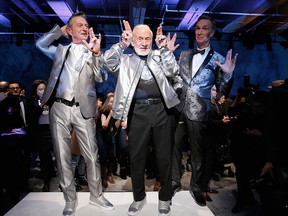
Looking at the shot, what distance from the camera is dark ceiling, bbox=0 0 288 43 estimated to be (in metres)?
8.72

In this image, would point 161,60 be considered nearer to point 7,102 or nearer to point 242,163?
point 242,163

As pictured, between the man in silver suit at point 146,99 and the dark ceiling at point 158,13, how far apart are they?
5.48 metres

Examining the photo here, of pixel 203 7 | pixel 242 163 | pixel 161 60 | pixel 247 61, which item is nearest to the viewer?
pixel 161 60

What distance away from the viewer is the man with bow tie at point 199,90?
3.25 m

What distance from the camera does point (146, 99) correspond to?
112 inches

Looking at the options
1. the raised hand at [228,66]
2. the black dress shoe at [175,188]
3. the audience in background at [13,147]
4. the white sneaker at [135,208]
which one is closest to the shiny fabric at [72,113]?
the white sneaker at [135,208]

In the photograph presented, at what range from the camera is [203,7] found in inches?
337

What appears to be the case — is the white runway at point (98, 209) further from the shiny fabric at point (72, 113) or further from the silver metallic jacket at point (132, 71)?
the silver metallic jacket at point (132, 71)

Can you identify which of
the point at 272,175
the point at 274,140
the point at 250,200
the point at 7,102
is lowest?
the point at 250,200

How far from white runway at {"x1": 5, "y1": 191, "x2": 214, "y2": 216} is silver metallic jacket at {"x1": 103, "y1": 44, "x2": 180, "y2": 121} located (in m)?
1.16

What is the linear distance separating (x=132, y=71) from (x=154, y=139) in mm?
791

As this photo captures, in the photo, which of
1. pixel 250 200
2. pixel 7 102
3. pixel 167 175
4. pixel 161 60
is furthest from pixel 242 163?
pixel 7 102

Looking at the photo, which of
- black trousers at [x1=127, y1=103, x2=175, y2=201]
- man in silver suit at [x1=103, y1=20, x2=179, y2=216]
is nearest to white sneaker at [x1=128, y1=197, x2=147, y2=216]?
man in silver suit at [x1=103, y1=20, x2=179, y2=216]

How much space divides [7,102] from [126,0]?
6455mm
